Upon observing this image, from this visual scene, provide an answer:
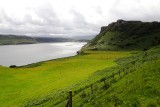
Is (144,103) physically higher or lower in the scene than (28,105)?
higher

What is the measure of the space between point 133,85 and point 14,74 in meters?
80.7

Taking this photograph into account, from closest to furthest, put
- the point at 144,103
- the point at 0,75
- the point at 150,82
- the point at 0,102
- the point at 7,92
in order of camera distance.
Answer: the point at 144,103 → the point at 150,82 → the point at 0,102 → the point at 7,92 → the point at 0,75

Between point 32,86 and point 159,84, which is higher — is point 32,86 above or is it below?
below

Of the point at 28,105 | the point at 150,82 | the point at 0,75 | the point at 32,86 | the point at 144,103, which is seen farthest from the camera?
the point at 0,75

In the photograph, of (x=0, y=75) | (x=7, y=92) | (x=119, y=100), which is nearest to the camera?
(x=119, y=100)

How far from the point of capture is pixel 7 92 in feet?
239

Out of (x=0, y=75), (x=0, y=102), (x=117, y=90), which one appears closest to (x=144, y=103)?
(x=117, y=90)

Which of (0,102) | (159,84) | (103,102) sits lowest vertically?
(0,102)

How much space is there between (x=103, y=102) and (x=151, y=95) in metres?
5.46

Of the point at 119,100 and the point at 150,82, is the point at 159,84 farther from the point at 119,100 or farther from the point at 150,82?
the point at 119,100

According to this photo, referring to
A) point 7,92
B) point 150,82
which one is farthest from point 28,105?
point 150,82

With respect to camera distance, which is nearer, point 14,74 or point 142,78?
point 142,78

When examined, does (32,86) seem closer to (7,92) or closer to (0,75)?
(7,92)

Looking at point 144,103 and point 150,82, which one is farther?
point 150,82
